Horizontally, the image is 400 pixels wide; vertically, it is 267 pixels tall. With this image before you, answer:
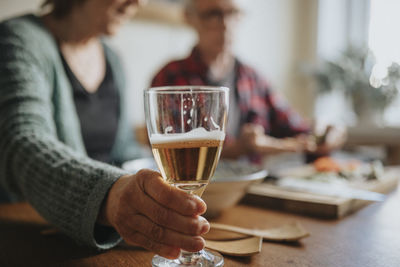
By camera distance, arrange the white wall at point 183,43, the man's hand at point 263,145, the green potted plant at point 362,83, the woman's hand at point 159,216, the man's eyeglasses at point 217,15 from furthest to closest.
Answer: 1. the green potted plant at point 362,83
2. the white wall at point 183,43
3. the man's eyeglasses at point 217,15
4. the man's hand at point 263,145
5. the woman's hand at point 159,216

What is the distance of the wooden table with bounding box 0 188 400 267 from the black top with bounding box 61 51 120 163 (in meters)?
0.55

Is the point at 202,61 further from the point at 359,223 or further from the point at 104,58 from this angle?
the point at 359,223

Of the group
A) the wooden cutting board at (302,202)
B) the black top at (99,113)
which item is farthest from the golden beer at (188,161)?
the black top at (99,113)

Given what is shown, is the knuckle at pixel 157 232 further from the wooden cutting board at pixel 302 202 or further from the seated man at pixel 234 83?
the seated man at pixel 234 83

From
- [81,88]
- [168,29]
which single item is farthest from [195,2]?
[168,29]

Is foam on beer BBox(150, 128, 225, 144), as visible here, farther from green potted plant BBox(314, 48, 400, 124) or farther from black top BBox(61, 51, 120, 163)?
green potted plant BBox(314, 48, 400, 124)

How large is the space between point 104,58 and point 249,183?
931 millimetres

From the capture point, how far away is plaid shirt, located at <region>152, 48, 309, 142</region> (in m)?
1.67

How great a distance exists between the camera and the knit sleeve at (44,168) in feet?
1.74

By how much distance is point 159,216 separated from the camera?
0.44 m

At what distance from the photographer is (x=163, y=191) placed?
0.44 meters

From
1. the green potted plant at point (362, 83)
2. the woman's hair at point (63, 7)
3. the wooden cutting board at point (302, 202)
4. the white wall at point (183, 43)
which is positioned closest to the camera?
the wooden cutting board at point (302, 202)

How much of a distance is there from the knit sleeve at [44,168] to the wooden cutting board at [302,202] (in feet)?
1.27

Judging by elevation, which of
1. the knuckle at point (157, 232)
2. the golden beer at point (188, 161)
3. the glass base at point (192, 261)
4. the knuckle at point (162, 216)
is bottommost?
the glass base at point (192, 261)
